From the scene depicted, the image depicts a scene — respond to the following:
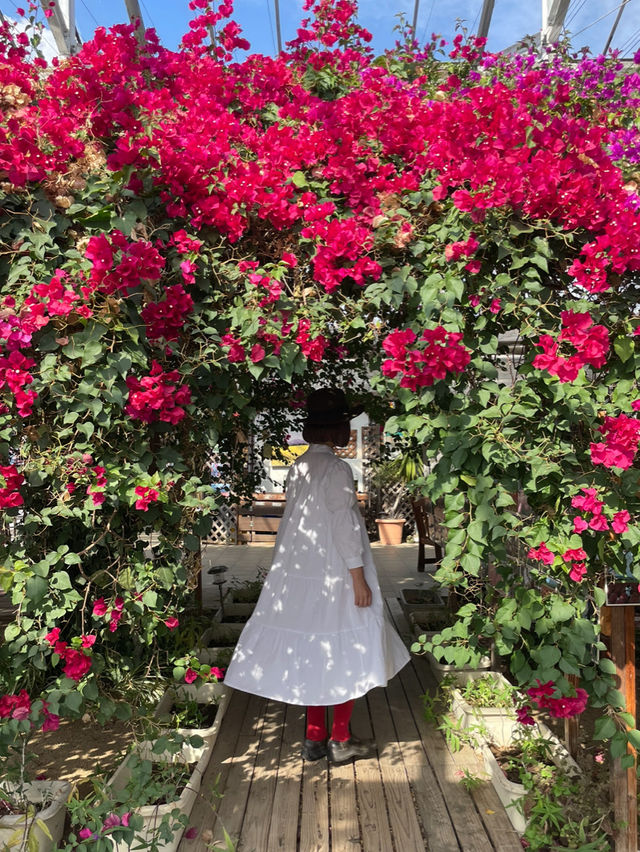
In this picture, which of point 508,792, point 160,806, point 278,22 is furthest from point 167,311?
point 278,22

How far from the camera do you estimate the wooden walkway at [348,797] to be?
2.06 m

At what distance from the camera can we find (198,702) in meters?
2.93

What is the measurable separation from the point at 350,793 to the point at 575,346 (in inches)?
69.9

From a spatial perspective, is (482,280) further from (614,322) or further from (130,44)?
(130,44)

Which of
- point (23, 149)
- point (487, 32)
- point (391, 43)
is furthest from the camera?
point (487, 32)

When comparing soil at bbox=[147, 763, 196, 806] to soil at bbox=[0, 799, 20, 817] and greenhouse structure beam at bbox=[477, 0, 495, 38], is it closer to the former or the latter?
soil at bbox=[0, 799, 20, 817]

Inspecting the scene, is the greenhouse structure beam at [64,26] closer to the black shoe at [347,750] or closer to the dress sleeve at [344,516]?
the dress sleeve at [344,516]

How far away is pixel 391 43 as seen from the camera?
2.70 metres

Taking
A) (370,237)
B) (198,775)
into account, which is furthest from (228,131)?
(198,775)

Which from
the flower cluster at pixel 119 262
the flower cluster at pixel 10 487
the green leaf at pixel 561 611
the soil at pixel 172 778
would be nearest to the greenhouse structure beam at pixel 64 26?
the flower cluster at pixel 119 262

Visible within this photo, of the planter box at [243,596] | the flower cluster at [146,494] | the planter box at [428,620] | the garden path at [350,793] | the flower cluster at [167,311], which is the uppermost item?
the flower cluster at [167,311]

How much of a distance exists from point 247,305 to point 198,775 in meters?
1.69

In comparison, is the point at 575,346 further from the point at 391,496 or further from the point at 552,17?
the point at 391,496

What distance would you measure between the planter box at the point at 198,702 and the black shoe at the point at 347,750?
47 cm
